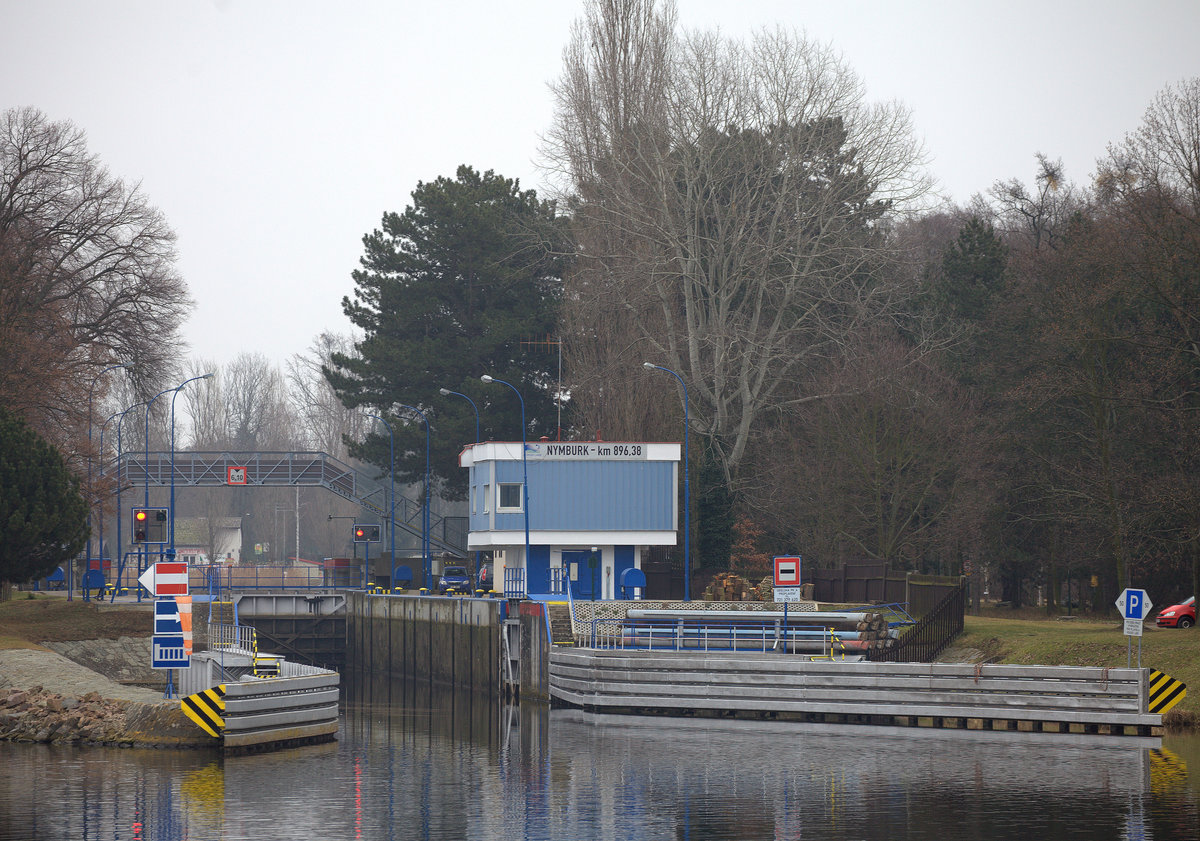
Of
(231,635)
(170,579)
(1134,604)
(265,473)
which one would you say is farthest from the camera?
(265,473)

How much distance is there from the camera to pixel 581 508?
61125 mm

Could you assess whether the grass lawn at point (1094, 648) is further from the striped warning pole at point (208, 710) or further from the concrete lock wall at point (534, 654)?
the striped warning pole at point (208, 710)

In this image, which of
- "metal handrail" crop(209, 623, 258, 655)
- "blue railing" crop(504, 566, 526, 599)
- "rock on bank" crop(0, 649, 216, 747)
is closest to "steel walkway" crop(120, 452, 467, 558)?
"metal handrail" crop(209, 623, 258, 655)

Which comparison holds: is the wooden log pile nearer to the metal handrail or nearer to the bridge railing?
the metal handrail

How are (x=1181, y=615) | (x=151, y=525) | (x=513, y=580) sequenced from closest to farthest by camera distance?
(x=1181, y=615) → (x=151, y=525) → (x=513, y=580)

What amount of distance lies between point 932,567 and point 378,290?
3622 centimetres

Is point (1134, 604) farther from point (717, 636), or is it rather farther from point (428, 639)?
point (428, 639)

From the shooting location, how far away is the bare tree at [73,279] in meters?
62.5

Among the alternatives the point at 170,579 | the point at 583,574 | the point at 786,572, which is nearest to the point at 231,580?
the point at 583,574

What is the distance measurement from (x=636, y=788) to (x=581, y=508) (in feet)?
108

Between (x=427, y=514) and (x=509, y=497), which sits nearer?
(x=509, y=497)

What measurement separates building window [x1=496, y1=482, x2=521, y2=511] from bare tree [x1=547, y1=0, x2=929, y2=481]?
11047 millimetres

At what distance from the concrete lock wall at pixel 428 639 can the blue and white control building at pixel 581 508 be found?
11.3 feet

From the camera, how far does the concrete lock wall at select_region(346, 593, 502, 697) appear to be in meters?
→ 54.6
